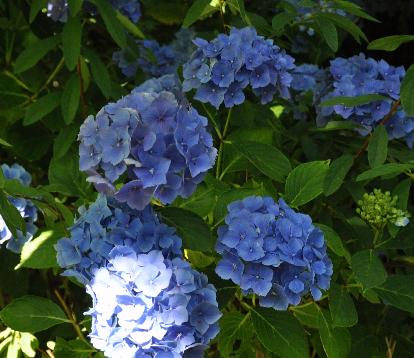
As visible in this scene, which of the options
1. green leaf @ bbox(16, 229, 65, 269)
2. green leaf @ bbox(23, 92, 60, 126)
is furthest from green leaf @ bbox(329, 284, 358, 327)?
green leaf @ bbox(23, 92, 60, 126)

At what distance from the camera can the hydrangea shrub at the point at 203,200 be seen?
1.33 m

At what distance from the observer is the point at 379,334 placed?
2035mm

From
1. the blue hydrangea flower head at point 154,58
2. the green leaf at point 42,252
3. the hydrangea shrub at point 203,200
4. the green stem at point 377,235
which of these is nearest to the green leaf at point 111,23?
the hydrangea shrub at point 203,200

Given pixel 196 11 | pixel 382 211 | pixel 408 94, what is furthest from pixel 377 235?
pixel 196 11

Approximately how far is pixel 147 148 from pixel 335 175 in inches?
21.2

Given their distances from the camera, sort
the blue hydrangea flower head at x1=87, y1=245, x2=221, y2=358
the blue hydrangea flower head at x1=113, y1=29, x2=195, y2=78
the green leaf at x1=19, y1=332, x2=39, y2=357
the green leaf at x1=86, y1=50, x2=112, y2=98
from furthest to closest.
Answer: the blue hydrangea flower head at x1=113, y1=29, x2=195, y2=78
the green leaf at x1=86, y1=50, x2=112, y2=98
the green leaf at x1=19, y1=332, x2=39, y2=357
the blue hydrangea flower head at x1=87, y1=245, x2=221, y2=358

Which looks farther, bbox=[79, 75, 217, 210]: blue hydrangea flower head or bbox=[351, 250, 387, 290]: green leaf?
bbox=[351, 250, 387, 290]: green leaf

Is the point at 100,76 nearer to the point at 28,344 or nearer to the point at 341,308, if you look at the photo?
the point at 28,344

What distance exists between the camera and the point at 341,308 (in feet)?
4.99

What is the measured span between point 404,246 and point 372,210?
18 cm

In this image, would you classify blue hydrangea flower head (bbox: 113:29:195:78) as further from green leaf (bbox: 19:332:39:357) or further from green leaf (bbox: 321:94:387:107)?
green leaf (bbox: 19:332:39:357)

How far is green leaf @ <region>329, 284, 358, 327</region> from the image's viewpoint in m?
1.48

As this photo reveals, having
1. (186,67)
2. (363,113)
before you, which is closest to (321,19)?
(363,113)

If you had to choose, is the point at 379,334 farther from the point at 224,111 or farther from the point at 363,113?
the point at 224,111
